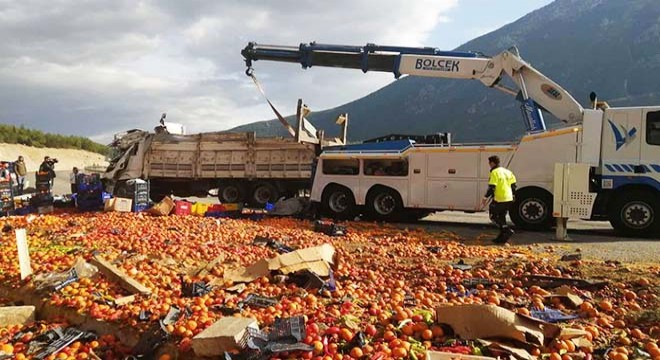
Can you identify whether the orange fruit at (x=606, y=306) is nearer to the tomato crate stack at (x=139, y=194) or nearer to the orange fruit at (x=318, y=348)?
the orange fruit at (x=318, y=348)

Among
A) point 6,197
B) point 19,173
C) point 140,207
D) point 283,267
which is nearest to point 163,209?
point 140,207

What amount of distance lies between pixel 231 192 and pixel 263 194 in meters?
1.49

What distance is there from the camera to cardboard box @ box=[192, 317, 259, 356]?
3865 millimetres

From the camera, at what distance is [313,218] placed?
1482 centimetres

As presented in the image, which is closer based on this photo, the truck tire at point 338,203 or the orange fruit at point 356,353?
the orange fruit at point 356,353

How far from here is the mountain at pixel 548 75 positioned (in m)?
90.4

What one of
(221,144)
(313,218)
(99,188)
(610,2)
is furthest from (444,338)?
(610,2)

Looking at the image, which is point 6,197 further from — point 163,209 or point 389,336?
point 389,336

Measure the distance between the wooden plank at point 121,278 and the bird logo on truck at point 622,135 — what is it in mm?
10456

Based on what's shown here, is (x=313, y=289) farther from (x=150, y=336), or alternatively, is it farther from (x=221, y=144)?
(x=221, y=144)

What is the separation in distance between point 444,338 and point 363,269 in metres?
3.23

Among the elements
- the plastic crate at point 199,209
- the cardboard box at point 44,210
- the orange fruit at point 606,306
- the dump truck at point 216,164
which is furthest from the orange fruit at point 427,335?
the dump truck at point 216,164

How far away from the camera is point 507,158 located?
40.9ft

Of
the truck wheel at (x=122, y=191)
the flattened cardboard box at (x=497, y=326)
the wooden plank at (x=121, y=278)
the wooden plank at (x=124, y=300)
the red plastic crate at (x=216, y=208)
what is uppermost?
the truck wheel at (x=122, y=191)
